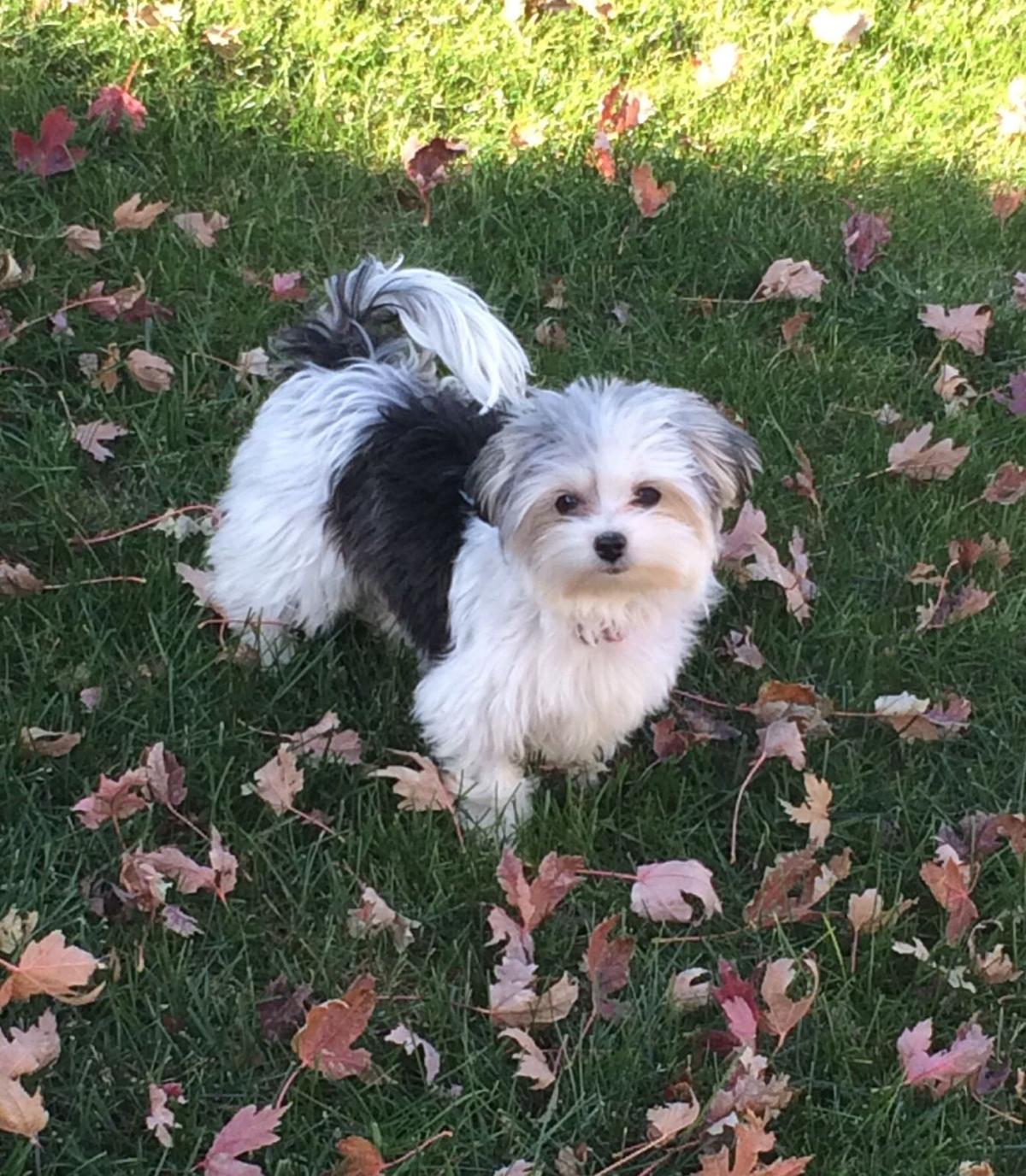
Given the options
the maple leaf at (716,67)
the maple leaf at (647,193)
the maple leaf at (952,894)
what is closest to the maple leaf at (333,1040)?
the maple leaf at (952,894)

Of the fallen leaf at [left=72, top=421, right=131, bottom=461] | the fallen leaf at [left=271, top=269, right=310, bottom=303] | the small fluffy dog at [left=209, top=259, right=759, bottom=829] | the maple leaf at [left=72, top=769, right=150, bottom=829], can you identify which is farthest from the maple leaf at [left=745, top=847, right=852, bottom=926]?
the fallen leaf at [left=271, top=269, right=310, bottom=303]

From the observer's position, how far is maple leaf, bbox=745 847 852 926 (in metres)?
2.77

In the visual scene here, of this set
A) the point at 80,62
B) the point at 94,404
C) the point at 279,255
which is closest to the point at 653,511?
the point at 94,404

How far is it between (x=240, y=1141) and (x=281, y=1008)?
0.30 m

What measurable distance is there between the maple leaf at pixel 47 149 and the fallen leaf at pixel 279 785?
251 cm

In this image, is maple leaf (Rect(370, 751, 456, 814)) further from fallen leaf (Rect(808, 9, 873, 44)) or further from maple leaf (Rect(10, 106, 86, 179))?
fallen leaf (Rect(808, 9, 873, 44))

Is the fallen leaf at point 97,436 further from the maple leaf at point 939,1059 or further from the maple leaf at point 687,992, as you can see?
the maple leaf at point 939,1059

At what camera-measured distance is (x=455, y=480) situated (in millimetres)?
2990

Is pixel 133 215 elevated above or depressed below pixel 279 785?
above

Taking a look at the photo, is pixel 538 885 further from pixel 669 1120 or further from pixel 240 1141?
pixel 240 1141

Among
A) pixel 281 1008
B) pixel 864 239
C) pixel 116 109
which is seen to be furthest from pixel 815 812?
pixel 116 109

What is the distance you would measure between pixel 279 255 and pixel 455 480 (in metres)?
1.79

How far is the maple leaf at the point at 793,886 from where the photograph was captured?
2.77 m

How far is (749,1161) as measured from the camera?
2.23m
